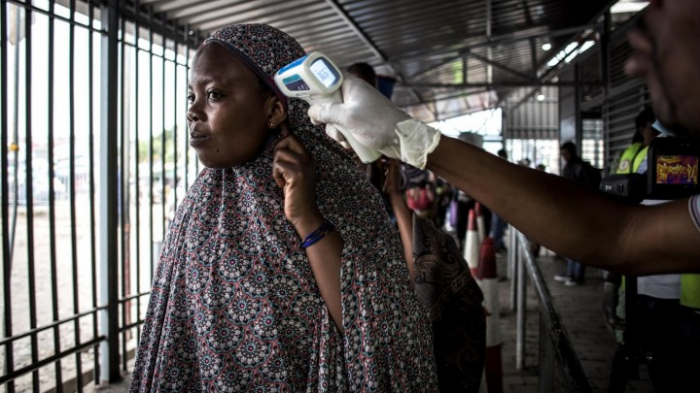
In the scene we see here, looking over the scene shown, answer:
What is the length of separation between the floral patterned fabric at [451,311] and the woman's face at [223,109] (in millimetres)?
844

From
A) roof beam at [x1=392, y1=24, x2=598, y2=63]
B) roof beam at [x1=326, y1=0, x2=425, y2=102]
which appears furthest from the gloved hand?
roof beam at [x1=392, y1=24, x2=598, y2=63]

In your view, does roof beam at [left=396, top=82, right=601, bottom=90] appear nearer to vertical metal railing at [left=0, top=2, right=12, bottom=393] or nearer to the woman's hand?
vertical metal railing at [left=0, top=2, right=12, bottom=393]

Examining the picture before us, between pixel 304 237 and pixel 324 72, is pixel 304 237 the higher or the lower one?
the lower one

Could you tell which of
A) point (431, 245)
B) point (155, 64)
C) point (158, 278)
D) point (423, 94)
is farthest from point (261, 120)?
point (423, 94)

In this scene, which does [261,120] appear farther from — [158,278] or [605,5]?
[605,5]

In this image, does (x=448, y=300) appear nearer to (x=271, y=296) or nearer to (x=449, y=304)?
(x=449, y=304)

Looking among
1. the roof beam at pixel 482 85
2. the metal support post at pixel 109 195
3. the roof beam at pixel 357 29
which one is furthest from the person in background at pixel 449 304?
the roof beam at pixel 482 85

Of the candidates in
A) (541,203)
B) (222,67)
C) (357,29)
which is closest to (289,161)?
(222,67)

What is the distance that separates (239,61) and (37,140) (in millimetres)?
2588

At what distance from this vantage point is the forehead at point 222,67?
1310 millimetres

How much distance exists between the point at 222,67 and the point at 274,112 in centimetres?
17

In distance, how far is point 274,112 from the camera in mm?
1375

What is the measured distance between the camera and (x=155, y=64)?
3.82 m

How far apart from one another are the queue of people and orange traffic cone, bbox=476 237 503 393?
69.8 inches
